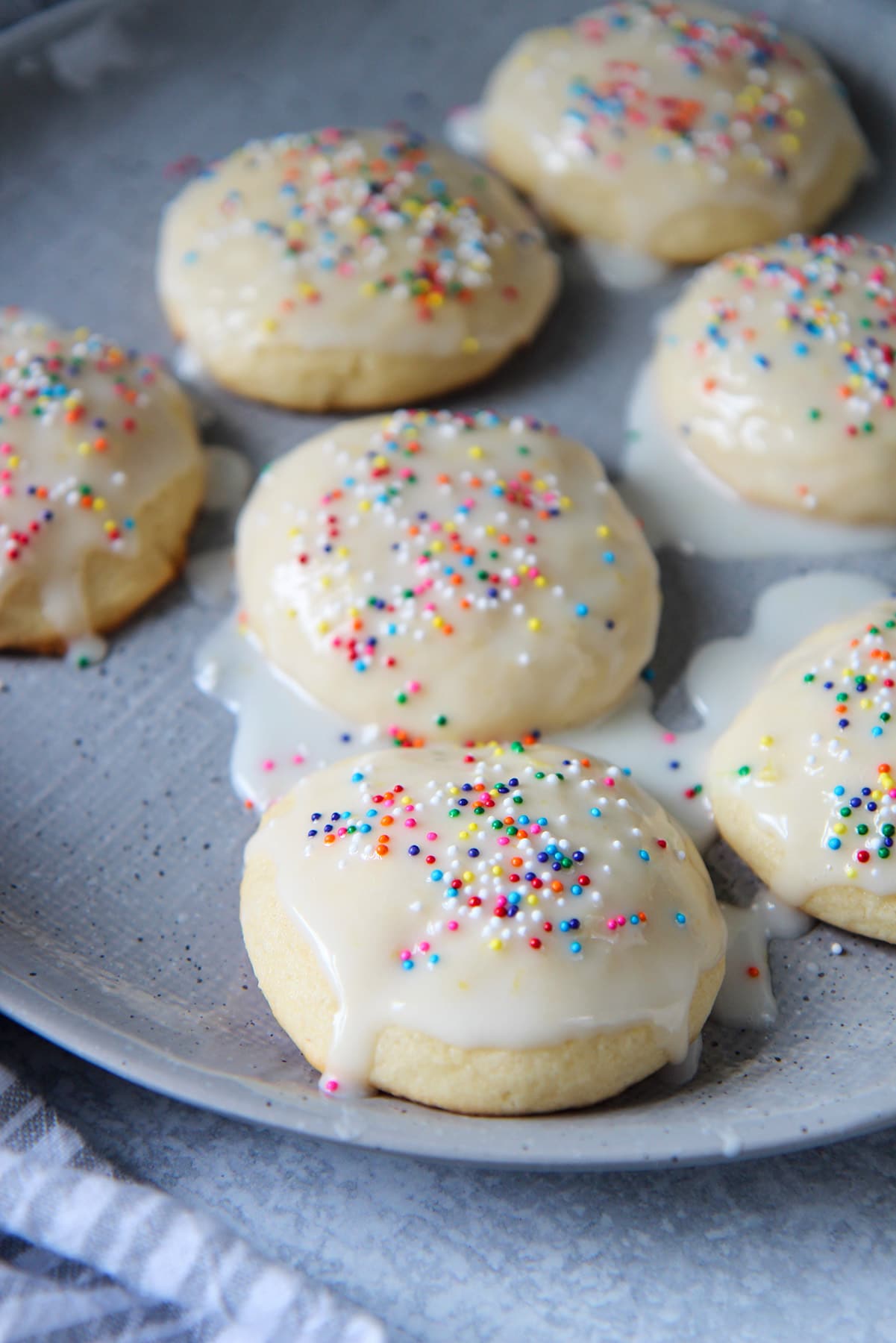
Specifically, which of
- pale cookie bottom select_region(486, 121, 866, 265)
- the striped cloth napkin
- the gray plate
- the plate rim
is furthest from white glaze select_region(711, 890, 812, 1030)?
pale cookie bottom select_region(486, 121, 866, 265)

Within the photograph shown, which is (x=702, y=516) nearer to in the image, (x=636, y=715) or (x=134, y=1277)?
(x=636, y=715)

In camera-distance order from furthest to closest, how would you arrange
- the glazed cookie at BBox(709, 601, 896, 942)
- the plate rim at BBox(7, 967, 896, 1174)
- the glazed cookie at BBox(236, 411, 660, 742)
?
1. the glazed cookie at BBox(236, 411, 660, 742)
2. the glazed cookie at BBox(709, 601, 896, 942)
3. the plate rim at BBox(7, 967, 896, 1174)

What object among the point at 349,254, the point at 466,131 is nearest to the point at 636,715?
the point at 349,254

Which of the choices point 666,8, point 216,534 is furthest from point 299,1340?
point 666,8

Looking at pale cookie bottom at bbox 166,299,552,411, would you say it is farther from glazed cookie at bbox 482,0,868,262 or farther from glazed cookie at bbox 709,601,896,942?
glazed cookie at bbox 709,601,896,942

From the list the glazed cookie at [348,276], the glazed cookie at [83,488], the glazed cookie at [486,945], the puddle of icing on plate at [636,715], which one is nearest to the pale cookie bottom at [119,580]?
the glazed cookie at [83,488]

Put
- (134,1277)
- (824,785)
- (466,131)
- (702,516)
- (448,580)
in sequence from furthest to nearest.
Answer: (466,131) → (702,516) → (448,580) → (824,785) → (134,1277)

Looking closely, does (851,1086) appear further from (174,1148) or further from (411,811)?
(174,1148)
